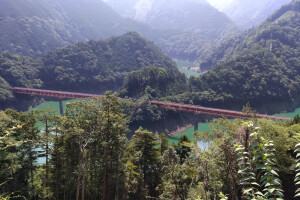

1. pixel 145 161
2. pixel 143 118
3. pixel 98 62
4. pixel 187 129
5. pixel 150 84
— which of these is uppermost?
pixel 98 62

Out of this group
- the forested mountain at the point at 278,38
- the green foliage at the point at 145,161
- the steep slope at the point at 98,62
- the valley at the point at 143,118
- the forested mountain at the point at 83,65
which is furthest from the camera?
the forested mountain at the point at 278,38

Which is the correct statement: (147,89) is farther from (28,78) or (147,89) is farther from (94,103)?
(94,103)

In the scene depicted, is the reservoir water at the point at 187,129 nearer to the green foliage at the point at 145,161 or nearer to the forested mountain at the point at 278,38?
the green foliage at the point at 145,161

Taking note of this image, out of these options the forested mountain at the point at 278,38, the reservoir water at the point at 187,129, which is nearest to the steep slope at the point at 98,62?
the reservoir water at the point at 187,129

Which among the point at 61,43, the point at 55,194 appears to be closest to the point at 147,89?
the point at 55,194

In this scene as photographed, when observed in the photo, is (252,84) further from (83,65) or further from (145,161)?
(83,65)

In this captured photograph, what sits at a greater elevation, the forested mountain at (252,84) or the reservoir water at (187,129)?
the forested mountain at (252,84)

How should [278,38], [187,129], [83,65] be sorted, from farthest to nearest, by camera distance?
[278,38], [83,65], [187,129]

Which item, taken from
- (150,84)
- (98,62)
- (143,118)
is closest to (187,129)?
(143,118)
